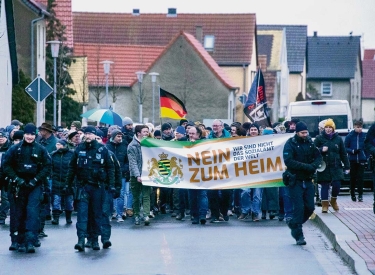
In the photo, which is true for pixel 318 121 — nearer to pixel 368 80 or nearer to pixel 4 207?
pixel 4 207

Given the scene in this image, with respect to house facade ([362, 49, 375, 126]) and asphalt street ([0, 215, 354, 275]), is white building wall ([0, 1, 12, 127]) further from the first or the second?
house facade ([362, 49, 375, 126])

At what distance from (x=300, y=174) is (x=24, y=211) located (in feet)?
13.3

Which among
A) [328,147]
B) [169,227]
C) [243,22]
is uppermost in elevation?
[243,22]

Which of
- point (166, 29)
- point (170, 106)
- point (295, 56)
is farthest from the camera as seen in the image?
point (295, 56)

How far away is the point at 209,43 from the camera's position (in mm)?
80000

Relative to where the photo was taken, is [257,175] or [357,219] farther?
[257,175]

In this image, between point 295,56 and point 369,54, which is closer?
point 295,56

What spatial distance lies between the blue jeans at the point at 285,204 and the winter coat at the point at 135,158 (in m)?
2.73

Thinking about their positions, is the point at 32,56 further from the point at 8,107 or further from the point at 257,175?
the point at 257,175

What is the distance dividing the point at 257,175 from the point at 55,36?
120 ft

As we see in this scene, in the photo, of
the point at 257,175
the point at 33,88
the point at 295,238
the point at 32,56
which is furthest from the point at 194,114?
the point at 295,238

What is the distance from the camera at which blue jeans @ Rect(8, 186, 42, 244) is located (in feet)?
51.2

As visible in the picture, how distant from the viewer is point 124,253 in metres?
15.2

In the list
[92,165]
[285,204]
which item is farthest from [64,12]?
[92,165]
